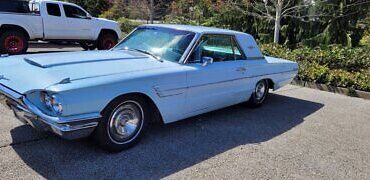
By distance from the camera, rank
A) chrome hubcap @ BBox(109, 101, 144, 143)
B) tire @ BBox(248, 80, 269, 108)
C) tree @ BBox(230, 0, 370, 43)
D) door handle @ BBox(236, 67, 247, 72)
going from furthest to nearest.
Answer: tree @ BBox(230, 0, 370, 43), tire @ BBox(248, 80, 269, 108), door handle @ BBox(236, 67, 247, 72), chrome hubcap @ BBox(109, 101, 144, 143)

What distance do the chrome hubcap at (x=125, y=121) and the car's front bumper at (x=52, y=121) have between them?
343 mm

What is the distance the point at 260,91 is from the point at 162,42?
2247 mm

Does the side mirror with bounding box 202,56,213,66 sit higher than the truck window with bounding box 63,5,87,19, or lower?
lower

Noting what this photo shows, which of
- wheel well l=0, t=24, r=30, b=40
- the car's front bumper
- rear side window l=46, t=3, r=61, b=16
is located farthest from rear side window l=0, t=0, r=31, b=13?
the car's front bumper

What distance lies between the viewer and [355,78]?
8.17 metres

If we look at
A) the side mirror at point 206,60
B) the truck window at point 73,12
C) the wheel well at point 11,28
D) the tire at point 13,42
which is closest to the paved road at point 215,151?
the side mirror at point 206,60

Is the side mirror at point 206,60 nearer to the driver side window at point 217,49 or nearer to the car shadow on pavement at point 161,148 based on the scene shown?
the driver side window at point 217,49

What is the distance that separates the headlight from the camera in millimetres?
3320

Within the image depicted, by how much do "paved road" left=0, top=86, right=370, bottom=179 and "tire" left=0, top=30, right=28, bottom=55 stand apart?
18.8 ft

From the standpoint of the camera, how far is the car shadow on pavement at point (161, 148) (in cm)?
355

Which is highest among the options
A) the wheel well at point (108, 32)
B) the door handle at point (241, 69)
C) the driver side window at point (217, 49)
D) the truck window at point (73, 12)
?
the truck window at point (73, 12)

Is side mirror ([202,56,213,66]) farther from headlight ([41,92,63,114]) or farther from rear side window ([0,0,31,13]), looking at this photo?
rear side window ([0,0,31,13])

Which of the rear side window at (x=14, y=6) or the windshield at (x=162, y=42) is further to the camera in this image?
the rear side window at (x=14, y=6)

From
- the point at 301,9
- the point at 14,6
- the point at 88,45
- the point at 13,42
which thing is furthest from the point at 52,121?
the point at 301,9
